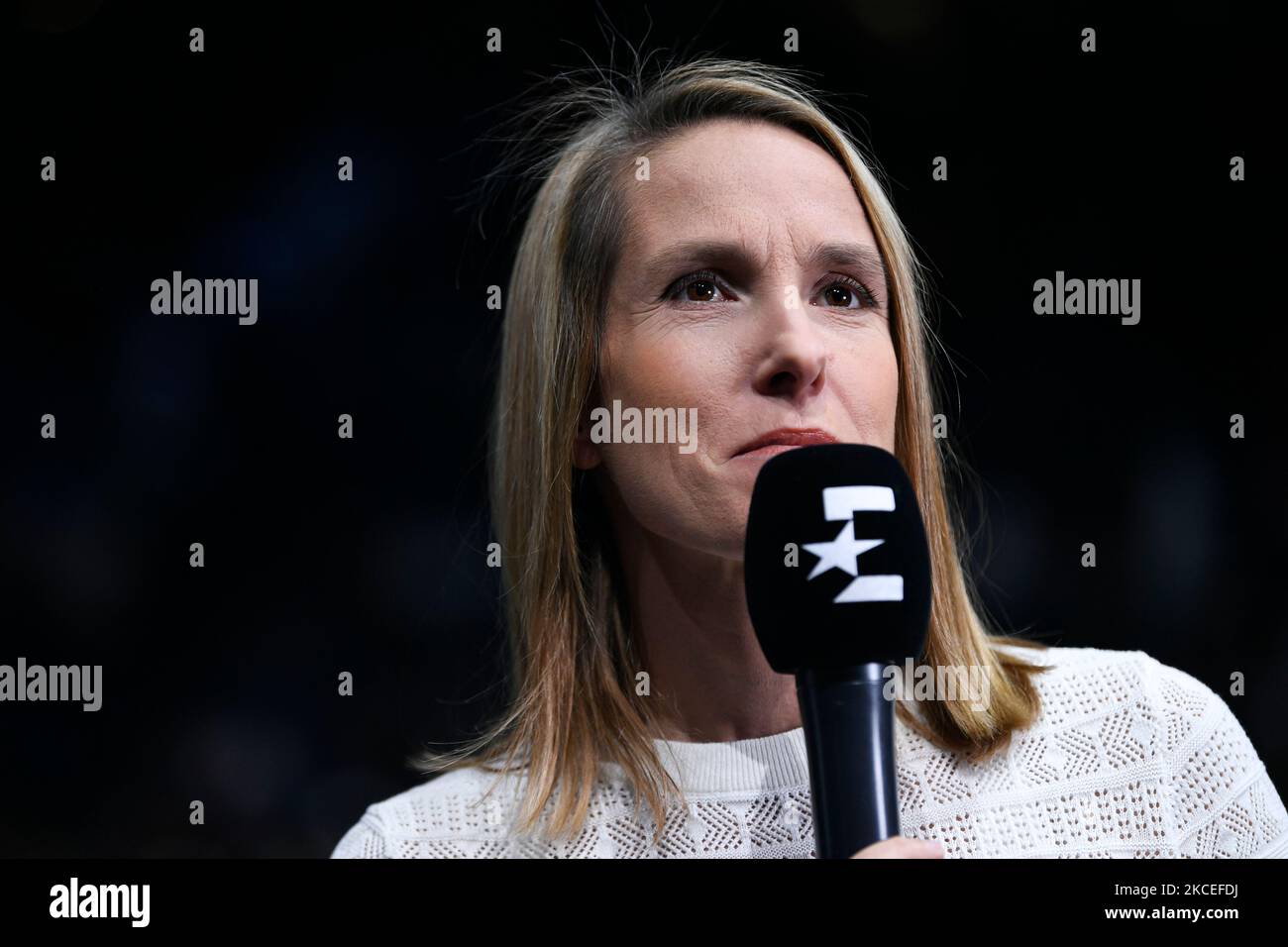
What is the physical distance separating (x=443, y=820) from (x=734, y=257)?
842mm

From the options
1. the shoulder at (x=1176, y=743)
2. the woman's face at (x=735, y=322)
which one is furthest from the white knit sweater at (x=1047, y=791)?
the woman's face at (x=735, y=322)

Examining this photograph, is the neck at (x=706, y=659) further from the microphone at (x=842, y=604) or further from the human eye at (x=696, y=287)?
the microphone at (x=842, y=604)

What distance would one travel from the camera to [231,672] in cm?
167

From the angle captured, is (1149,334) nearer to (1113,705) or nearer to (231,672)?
(1113,705)

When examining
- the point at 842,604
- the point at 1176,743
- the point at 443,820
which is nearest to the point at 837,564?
the point at 842,604

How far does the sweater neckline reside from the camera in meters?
1.48

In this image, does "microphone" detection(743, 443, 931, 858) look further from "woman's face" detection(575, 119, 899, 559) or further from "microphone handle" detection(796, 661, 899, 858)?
"woman's face" detection(575, 119, 899, 559)

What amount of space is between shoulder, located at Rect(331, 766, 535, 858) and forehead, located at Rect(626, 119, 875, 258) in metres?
0.75

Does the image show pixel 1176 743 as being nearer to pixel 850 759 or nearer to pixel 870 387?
pixel 870 387

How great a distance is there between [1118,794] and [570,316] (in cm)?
92

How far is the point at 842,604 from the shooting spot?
1.00 metres
